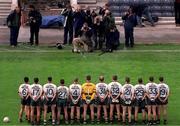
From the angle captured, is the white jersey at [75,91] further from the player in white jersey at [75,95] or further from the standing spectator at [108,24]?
the standing spectator at [108,24]

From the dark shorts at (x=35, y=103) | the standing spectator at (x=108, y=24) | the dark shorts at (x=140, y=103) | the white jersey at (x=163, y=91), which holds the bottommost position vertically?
the dark shorts at (x=140, y=103)

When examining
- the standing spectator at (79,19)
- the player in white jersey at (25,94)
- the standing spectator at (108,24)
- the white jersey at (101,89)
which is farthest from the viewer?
the standing spectator at (79,19)

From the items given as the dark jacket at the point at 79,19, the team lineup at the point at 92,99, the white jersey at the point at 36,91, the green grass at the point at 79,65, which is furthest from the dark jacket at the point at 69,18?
the white jersey at the point at 36,91

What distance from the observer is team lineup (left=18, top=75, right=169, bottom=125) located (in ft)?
78.5

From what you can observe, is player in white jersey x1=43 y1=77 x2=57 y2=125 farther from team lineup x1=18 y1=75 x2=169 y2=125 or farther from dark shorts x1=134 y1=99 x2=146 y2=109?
dark shorts x1=134 y1=99 x2=146 y2=109

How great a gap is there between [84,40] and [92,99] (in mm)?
10699

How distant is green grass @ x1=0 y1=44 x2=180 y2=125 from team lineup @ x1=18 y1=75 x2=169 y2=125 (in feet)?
11.8

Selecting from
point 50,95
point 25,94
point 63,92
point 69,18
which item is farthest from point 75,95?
point 69,18

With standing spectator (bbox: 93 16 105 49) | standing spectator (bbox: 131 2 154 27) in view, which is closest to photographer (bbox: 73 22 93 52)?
standing spectator (bbox: 93 16 105 49)

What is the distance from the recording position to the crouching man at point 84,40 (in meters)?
34.4

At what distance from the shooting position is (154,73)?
3172cm

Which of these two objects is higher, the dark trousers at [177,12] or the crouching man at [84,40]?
the dark trousers at [177,12]

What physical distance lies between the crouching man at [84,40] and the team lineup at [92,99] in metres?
10.4

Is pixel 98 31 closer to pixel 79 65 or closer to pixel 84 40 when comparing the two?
pixel 84 40
